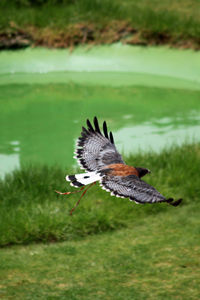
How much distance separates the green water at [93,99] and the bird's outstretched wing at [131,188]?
4.78 m

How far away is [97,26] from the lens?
541 inches

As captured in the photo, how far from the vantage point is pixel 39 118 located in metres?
10.6

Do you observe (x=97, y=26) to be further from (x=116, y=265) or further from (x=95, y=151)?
(x=95, y=151)

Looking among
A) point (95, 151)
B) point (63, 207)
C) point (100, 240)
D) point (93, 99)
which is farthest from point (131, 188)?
point (93, 99)

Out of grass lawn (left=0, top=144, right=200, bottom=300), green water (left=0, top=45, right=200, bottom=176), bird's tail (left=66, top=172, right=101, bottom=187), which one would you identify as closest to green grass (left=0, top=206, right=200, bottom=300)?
grass lawn (left=0, top=144, right=200, bottom=300)

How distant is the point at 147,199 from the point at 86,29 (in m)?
11.5

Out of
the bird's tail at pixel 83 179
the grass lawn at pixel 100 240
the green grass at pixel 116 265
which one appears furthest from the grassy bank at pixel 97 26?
the bird's tail at pixel 83 179

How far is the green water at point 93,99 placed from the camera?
896cm

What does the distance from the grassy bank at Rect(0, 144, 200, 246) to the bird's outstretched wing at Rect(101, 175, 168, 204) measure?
2.32 m

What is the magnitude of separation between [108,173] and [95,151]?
0.55 meters

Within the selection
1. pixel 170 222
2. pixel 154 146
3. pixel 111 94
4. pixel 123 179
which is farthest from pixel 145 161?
pixel 111 94

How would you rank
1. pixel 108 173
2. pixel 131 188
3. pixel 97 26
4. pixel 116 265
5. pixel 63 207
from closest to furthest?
1. pixel 131 188
2. pixel 108 173
3. pixel 116 265
4. pixel 63 207
5. pixel 97 26

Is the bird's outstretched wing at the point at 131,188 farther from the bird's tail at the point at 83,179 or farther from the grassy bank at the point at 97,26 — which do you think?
the grassy bank at the point at 97,26

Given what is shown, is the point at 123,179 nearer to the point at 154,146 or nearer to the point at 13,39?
the point at 154,146
